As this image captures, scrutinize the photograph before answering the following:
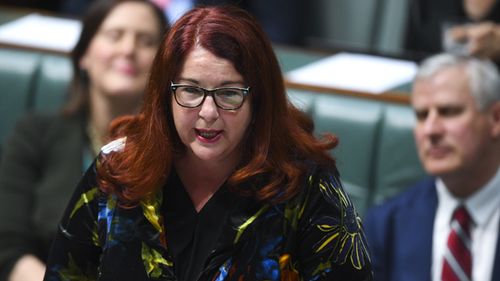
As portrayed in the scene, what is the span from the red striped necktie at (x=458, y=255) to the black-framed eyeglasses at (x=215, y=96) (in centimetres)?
97

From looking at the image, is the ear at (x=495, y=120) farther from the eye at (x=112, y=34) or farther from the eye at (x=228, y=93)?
the eye at (x=228, y=93)

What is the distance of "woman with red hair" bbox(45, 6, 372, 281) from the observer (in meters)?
1.37

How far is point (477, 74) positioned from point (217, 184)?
3.32 feet

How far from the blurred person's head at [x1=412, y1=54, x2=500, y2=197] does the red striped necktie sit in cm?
9

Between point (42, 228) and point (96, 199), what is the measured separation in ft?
2.59

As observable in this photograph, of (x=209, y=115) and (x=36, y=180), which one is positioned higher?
(x=209, y=115)

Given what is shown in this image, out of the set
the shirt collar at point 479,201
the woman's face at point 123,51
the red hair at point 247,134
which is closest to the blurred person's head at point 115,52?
the woman's face at point 123,51

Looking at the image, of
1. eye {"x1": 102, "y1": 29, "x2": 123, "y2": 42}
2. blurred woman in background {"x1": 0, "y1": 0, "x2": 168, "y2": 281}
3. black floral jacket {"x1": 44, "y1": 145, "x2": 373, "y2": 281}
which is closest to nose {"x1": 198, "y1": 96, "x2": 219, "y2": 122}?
black floral jacket {"x1": 44, "y1": 145, "x2": 373, "y2": 281}

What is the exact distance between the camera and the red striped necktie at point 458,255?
2.19 m

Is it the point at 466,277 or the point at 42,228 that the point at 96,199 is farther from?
the point at 466,277

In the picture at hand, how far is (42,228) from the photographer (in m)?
2.21

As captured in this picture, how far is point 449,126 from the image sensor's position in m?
2.27

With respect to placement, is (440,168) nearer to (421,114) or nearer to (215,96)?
(421,114)

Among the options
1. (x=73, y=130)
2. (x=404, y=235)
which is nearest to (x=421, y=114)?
(x=404, y=235)
